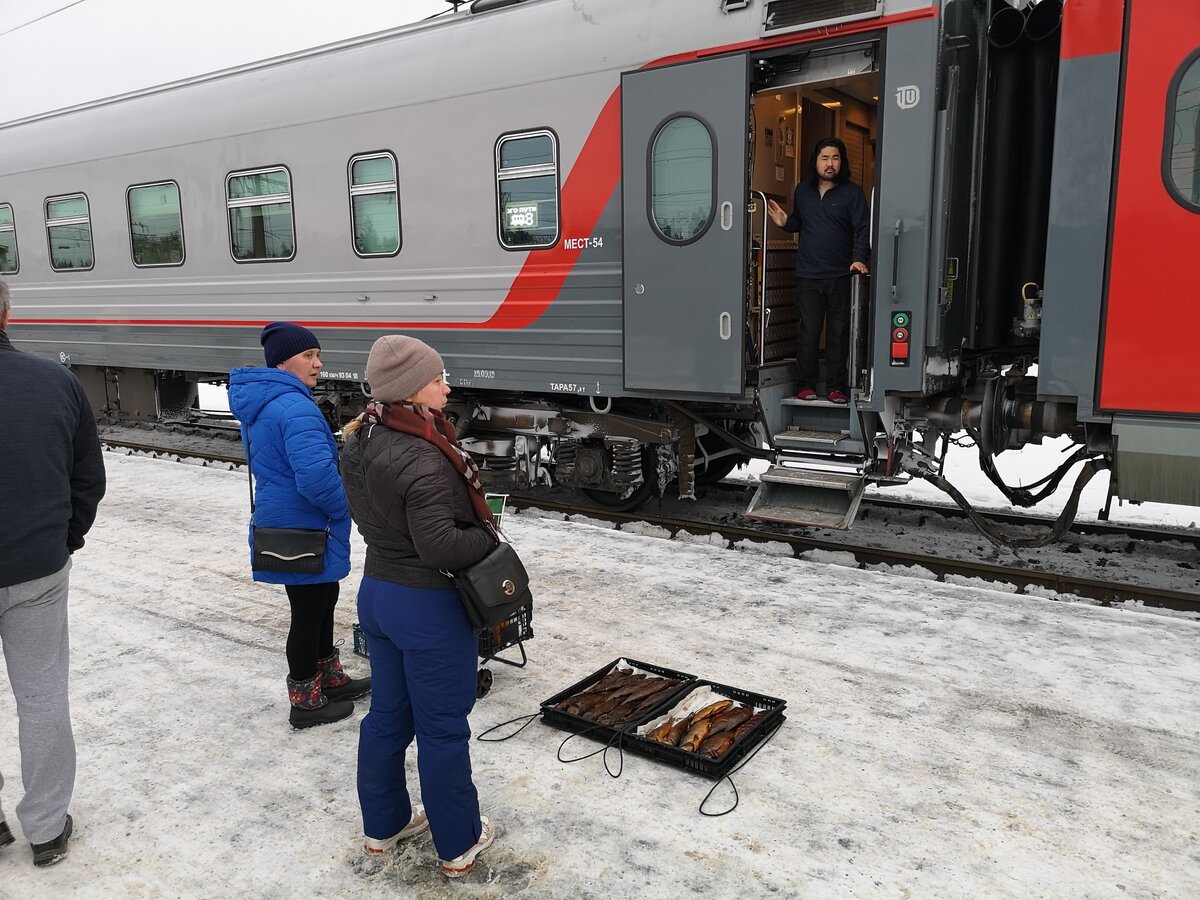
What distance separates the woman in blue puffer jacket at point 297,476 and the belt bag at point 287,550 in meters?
0.04

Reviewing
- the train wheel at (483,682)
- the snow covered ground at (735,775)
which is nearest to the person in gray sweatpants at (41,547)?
the snow covered ground at (735,775)

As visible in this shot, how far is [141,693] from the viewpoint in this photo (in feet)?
14.3

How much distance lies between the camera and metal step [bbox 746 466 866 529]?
604 centimetres

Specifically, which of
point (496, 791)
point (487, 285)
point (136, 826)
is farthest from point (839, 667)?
point (487, 285)

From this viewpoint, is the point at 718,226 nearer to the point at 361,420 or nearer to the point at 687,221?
the point at 687,221

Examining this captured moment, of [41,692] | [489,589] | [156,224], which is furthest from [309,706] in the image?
[156,224]

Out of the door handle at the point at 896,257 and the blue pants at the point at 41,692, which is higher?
the door handle at the point at 896,257

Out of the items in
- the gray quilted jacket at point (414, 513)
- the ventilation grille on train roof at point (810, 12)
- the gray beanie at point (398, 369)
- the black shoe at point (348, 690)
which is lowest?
the black shoe at point (348, 690)

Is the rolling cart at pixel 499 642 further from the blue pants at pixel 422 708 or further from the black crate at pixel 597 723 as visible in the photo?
the blue pants at pixel 422 708

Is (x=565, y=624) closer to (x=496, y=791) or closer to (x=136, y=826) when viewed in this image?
(x=496, y=791)

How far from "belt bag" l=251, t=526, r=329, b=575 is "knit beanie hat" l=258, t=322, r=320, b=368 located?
0.71 metres

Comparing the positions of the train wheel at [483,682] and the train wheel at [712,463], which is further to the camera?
the train wheel at [712,463]

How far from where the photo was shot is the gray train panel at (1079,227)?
203 inches

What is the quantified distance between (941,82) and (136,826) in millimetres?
5597
